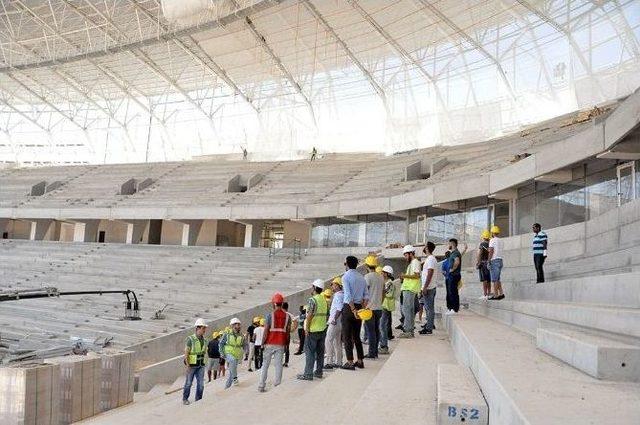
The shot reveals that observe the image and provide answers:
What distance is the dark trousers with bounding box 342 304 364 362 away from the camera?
27.1ft

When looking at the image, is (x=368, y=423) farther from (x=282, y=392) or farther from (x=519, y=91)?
(x=519, y=91)

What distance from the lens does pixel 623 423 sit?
2.69 m

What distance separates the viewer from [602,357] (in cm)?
362

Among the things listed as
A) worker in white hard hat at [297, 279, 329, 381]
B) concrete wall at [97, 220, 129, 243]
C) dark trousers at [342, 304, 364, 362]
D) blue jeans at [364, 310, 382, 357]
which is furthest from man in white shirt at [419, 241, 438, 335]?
concrete wall at [97, 220, 129, 243]

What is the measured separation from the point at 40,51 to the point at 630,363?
46.1m

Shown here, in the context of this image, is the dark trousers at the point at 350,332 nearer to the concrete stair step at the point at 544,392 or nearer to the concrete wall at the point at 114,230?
the concrete stair step at the point at 544,392

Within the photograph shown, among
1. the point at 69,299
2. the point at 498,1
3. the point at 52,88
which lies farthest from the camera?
the point at 52,88

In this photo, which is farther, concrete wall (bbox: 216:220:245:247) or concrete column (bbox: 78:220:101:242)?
concrete column (bbox: 78:220:101:242)

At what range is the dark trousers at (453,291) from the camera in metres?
11.1

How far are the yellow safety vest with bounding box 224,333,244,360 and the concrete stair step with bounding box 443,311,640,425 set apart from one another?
697cm

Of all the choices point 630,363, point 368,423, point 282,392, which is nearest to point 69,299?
point 282,392

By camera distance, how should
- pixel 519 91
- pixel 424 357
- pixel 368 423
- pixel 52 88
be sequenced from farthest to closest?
pixel 52 88
pixel 519 91
pixel 424 357
pixel 368 423

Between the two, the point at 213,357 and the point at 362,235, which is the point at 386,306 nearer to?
the point at 213,357

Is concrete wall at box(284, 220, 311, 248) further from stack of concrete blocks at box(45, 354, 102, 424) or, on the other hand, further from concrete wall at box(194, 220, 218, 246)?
stack of concrete blocks at box(45, 354, 102, 424)
